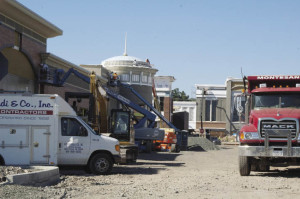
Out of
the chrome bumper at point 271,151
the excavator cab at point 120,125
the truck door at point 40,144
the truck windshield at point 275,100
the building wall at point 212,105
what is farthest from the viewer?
the building wall at point 212,105

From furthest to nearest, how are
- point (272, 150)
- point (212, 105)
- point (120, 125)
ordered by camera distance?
point (212, 105) < point (120, 125) < point (272, 150)

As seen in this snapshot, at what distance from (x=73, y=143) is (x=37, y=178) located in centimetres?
473

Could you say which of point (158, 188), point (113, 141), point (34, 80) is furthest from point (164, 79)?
point (158, 188)

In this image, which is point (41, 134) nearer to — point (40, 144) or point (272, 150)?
point (40, 144)

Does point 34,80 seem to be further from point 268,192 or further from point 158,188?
point 268,192

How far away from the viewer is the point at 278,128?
16359 mm

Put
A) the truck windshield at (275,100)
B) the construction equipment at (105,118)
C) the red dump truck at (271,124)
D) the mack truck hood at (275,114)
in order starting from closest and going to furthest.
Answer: the red dump truck at (271,124) → the mack truck hood at (275,114) → the truck windshield at (275,100) → the construction equipment at (105,118)

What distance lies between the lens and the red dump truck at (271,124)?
16.2m

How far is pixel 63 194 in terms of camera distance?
11.5 m

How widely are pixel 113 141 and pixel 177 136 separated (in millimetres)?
20311

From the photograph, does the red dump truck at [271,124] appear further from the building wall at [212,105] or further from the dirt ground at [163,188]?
the building wall at [212,105]

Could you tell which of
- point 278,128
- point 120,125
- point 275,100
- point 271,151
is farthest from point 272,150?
point 120,125

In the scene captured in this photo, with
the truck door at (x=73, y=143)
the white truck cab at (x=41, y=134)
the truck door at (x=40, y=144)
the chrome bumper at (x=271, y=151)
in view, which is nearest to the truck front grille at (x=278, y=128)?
the chrome bumper at (x=271, y=151)

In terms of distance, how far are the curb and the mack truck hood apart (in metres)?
6.99
